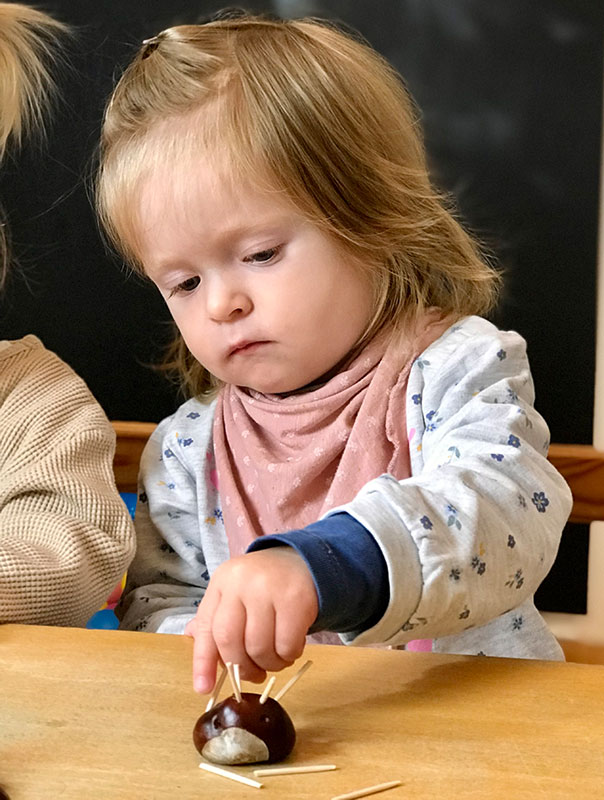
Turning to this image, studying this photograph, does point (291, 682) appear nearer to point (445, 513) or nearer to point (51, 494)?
point (445, 513)

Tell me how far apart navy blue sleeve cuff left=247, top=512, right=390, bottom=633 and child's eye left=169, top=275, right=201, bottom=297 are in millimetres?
425

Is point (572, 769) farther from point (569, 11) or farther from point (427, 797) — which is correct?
point (569, 11)

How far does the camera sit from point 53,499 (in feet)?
3.27

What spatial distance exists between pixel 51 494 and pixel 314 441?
0.27 m

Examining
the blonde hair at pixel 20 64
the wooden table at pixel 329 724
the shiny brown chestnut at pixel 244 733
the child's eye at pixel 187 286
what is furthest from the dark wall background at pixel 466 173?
the shiny brown chestnut at pixel 244 733

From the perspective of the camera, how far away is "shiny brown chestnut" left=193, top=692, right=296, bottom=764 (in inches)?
19.7

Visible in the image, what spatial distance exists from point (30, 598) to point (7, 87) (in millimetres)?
664

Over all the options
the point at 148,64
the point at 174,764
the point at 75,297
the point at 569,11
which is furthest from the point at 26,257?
the point at 174,764

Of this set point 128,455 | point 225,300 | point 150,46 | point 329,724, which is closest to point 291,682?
point 329,724

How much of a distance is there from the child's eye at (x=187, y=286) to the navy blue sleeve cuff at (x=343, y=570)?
43 centimetres

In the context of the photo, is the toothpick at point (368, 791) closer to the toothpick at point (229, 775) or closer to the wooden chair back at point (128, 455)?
the toothpick at point (229, 775)

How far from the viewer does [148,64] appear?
41.0 inches

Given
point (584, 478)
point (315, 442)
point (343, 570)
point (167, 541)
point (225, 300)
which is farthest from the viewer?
point (584, 478)

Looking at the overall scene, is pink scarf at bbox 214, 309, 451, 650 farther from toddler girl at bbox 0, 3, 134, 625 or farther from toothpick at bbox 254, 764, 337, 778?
toothpick at bbox 254, 764, 337, 778
